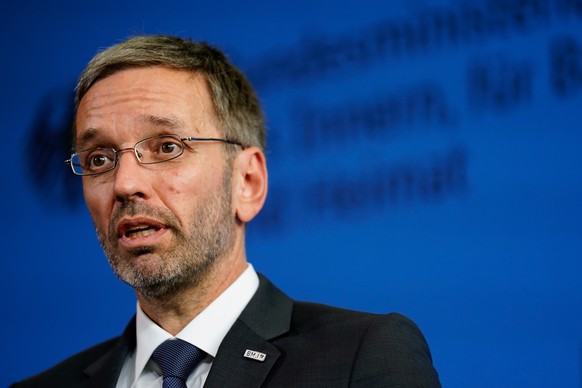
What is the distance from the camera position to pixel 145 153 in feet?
7.06

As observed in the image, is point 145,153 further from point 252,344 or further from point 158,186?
point 252,344

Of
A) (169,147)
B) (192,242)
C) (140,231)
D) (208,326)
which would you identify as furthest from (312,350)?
(169,147)

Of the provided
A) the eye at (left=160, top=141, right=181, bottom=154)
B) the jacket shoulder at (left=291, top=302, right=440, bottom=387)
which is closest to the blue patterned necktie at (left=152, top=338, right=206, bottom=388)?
the jacket shoulder at (left=291, top=302, right=440, bottom=387)

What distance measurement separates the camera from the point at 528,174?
2746mm

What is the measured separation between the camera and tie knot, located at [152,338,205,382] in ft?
6.96

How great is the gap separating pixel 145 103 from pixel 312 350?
761 mm

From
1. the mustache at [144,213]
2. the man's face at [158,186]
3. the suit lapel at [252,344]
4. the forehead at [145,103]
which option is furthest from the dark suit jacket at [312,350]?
the forehead at [145,103]

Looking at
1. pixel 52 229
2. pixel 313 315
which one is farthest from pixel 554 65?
pixel 52 229

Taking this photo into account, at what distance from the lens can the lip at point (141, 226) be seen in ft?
6.86

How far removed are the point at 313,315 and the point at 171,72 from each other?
76 cm

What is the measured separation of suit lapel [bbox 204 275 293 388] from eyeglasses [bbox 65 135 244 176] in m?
0.46

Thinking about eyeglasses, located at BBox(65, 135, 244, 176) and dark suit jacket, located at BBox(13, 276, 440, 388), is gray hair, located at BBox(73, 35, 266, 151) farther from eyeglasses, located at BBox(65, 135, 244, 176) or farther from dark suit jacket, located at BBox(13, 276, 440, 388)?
dark suit jacket, located at BBox(13, 276, 440, 388)

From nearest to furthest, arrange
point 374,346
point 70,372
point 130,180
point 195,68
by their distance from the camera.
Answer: point 374,346 → point 130,180 → point 195,68 → point 70,372

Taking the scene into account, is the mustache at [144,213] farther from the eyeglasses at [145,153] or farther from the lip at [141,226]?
the eyeglasses at [145,153]
